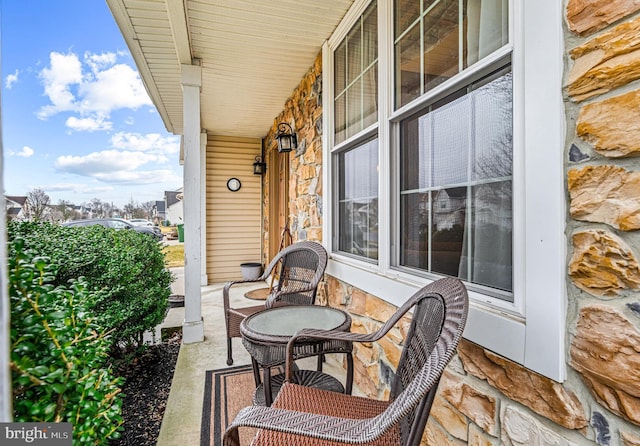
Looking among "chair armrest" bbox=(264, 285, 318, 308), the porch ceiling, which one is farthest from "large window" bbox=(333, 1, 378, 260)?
"chair armrest" bbox=(264, 285, 318, 308)

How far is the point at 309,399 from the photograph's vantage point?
4.39 ft

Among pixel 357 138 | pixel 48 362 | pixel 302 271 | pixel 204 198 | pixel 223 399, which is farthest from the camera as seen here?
pixel 204 198

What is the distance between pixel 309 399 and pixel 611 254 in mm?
1108

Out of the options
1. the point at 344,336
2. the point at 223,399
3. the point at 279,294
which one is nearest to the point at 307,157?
the point at 279,294

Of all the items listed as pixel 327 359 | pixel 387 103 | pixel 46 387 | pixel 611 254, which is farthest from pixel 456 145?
pixel 327 359

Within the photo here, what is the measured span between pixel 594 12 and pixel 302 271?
2.44 m

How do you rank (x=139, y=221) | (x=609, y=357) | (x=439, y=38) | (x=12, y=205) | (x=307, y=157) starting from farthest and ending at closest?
(x=139, y=221) → (x=307, y=157) → (x=439, y=38) → (x=609, y=357) → (x=12, y=205)

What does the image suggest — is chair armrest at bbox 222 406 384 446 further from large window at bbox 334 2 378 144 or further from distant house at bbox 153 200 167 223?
distant house at bbox 153 200 167 223

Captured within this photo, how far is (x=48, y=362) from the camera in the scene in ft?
3.19

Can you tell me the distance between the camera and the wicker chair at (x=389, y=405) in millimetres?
826

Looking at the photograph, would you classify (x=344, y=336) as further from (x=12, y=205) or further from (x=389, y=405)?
(x=12, y=205)

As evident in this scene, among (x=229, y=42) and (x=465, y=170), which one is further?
(x=229, y=42)

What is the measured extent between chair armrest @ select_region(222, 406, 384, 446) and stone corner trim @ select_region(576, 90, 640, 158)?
0.88 meters

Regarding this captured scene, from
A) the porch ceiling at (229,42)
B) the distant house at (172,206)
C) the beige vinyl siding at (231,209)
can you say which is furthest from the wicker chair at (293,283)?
the distant house at (172,206)
